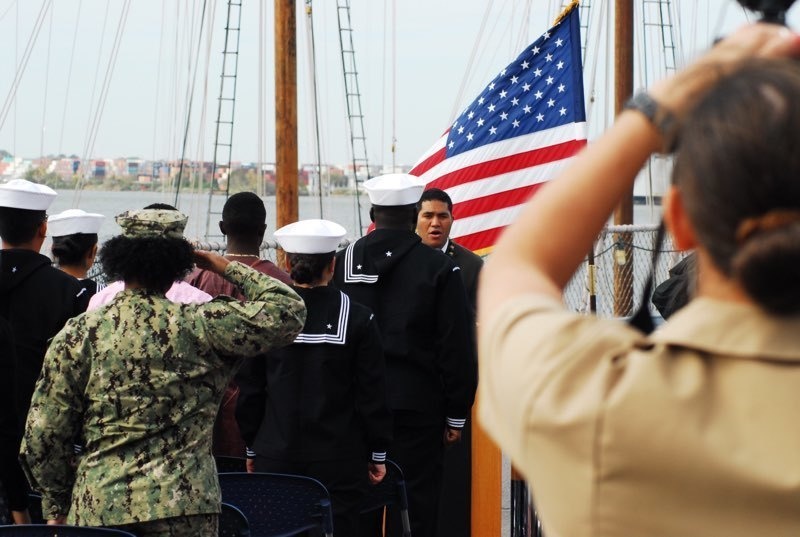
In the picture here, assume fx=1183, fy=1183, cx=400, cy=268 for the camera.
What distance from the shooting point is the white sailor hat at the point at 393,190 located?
6227mm

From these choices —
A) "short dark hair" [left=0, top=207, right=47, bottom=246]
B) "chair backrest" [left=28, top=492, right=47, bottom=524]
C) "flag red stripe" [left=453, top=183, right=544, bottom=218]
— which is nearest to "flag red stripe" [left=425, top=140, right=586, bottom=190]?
"flag red stripe" [left=453, top=183, right=544, bottom=218]

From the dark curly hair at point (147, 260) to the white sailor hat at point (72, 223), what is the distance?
1876mm

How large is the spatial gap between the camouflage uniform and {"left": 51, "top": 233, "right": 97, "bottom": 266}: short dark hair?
2061mm

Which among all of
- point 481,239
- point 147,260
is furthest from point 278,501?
point 481,239

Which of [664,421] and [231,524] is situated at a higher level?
[664,421]

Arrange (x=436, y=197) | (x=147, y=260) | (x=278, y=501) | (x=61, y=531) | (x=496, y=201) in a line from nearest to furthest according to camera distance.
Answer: (x=61, y=531) → (x=147, y=260) → (x=278, y=501) → (x=436, y=197) → (x=496, y=201)

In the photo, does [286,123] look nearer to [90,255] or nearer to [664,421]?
[90,255]

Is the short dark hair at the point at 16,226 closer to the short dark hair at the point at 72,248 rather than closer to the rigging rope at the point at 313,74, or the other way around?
the short dark hair at the point at 72,248

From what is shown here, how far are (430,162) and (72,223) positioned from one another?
4.44 meters

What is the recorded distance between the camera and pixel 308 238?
529 cm

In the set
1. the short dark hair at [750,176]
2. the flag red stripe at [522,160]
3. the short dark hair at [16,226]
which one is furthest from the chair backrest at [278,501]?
the flag red stripe at [522,160]

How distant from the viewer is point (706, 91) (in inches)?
48.2

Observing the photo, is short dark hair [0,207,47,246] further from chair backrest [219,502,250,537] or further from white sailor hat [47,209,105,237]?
chair backrest [219,502,250,537]

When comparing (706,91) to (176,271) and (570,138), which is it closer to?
(176,271)
